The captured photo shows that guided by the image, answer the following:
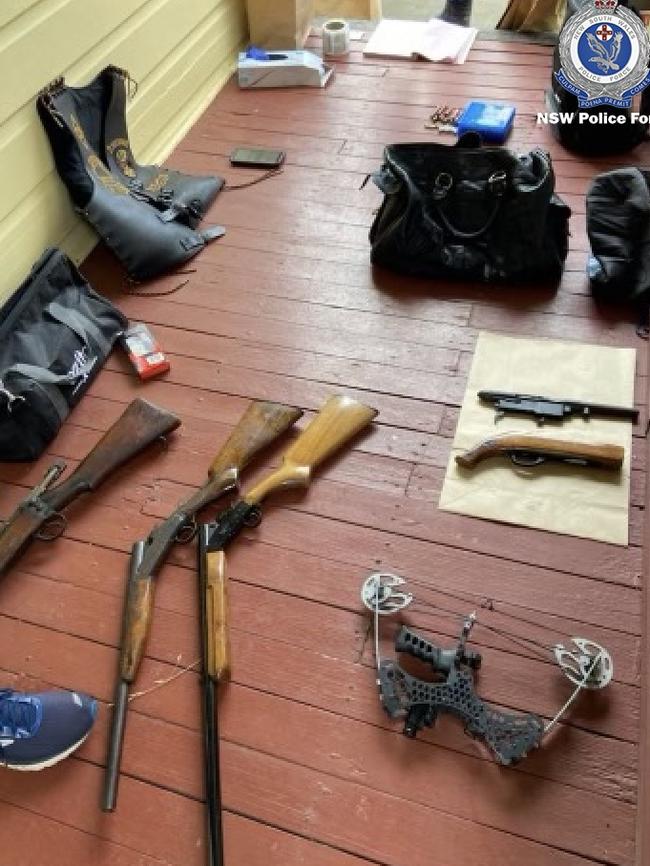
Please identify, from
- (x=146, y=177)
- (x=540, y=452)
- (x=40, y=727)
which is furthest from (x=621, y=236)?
(x=40, y=727)

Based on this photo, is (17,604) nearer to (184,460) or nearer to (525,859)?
(184,460)

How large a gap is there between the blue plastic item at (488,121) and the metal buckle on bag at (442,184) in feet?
2.44

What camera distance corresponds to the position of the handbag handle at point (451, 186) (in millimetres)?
2543

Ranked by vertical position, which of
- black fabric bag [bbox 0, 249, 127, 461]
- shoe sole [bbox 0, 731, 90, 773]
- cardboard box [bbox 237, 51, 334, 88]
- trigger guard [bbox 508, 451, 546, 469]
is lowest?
shoe sole [bbox 0, 731, 90, 773]

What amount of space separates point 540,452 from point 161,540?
985 mm

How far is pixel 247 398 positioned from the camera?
243cm

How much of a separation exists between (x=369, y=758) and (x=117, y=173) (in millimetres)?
2210

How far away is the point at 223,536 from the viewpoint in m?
2.01

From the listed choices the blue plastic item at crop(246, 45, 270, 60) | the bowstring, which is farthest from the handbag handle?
the blue plastic item at crop(246, 45, 270, 60)

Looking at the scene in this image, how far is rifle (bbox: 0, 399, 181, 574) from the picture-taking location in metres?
2.06

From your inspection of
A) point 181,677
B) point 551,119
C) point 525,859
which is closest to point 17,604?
point 181,677

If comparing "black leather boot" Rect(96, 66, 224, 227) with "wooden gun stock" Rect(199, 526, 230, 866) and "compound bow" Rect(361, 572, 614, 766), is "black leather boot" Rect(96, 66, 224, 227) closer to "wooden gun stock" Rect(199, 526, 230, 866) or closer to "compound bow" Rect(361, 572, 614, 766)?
"wooden gun stock" Rect(199, 526, 230, 866)

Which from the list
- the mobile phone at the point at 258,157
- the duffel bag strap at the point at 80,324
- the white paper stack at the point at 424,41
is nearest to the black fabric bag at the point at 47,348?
the duffel bag strap at the point at 80,324

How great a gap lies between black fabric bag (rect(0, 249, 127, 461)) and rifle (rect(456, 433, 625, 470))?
1.14 metres
